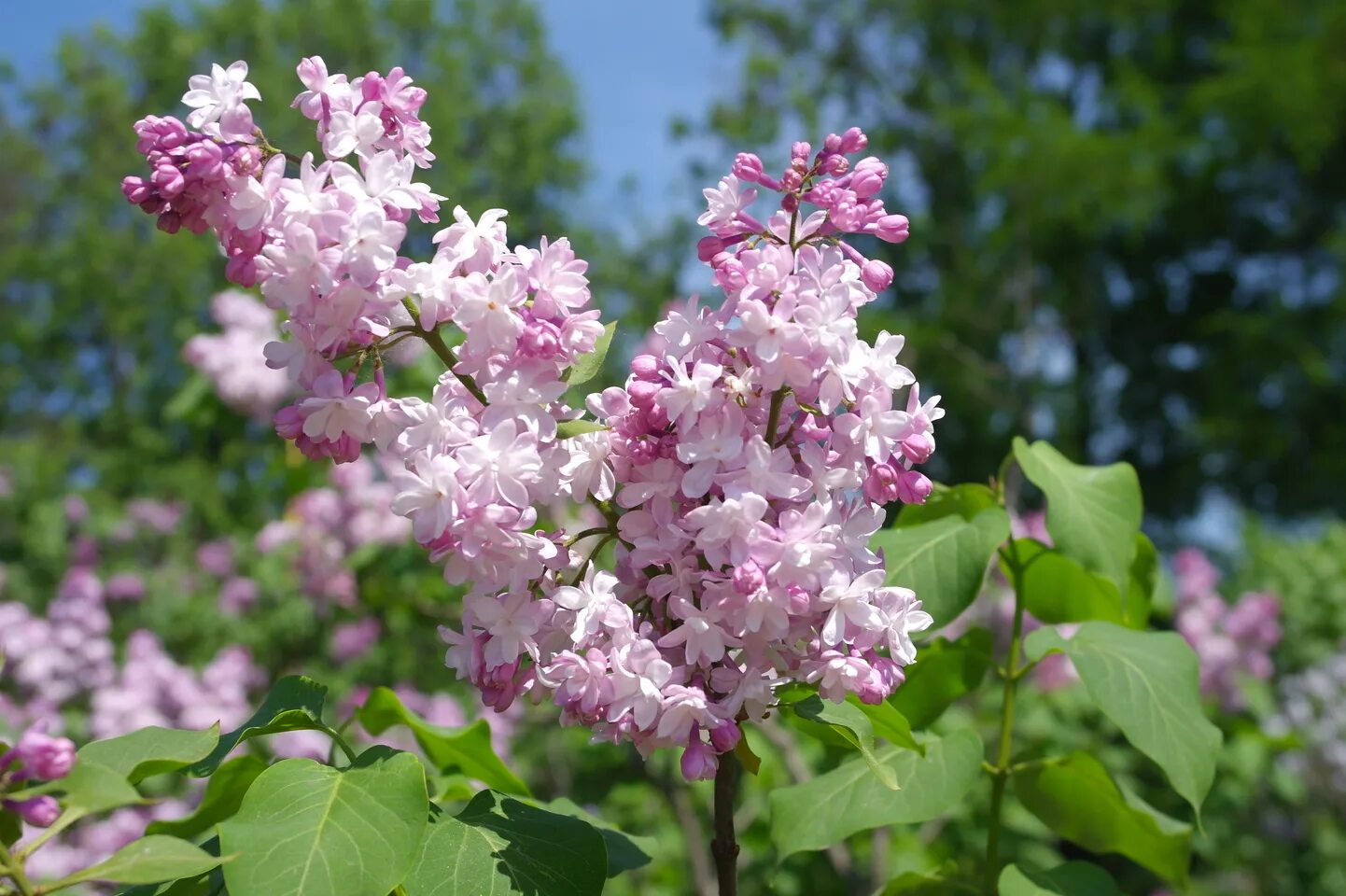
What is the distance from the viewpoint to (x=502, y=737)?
521 cm

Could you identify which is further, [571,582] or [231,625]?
[231,625]

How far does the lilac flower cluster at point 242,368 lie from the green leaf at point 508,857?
3373mm

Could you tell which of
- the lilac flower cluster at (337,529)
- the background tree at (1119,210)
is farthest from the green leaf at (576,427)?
the background tree at (1119,210)

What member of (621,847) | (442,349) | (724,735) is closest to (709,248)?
(442,349)

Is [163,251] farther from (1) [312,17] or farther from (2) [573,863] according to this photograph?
(2) [573,863]

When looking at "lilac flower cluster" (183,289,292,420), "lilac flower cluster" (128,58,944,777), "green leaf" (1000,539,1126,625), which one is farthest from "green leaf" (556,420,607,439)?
"lilac flower cluster" (183,289,292,420)

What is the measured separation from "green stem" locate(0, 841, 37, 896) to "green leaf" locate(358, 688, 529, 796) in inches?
24.8

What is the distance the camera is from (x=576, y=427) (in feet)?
3.31

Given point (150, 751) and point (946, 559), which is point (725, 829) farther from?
point (150, 751)

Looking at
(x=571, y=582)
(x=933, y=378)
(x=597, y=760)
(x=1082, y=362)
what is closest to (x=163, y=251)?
(x=933, y=378)

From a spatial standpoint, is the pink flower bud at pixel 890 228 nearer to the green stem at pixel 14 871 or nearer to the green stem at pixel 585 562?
the green stem at pixel 585 562

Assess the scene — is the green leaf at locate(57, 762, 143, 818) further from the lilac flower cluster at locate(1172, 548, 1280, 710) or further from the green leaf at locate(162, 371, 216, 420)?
the lilac flower cluster at locate(1172, 548, 1280, 710)

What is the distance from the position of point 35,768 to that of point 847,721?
0.61 m

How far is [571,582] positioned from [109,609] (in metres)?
7.94
